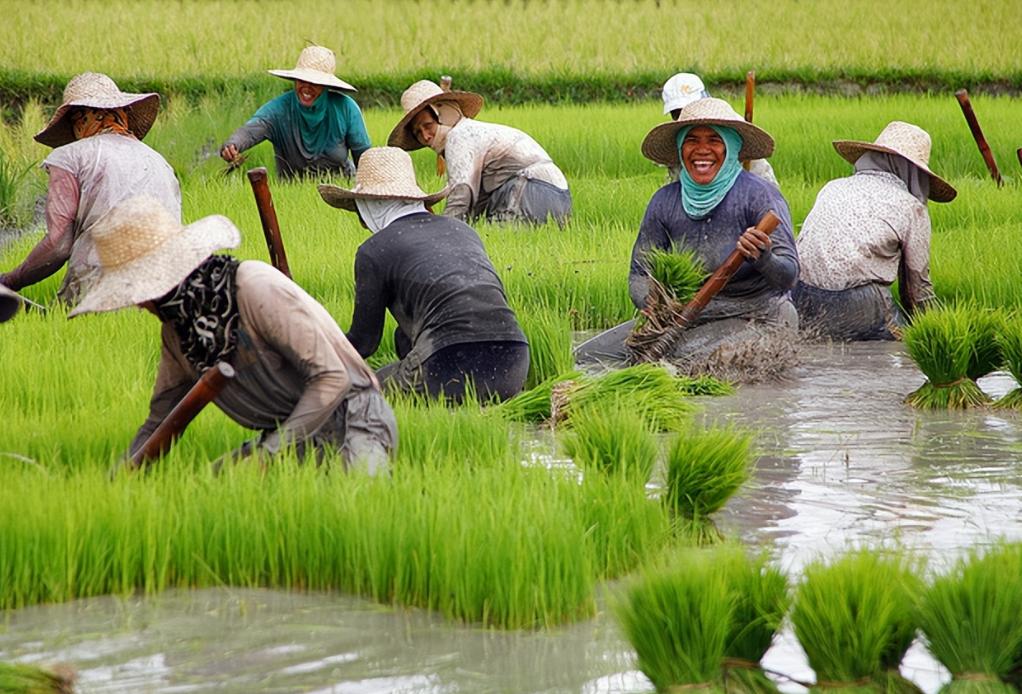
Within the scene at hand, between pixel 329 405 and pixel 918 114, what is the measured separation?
432 inches

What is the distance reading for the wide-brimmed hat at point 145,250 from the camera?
404 centimetres

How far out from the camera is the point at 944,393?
6.17 meters

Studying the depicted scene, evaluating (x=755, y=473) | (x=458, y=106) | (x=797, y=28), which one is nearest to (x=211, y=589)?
(x=755, y=473)

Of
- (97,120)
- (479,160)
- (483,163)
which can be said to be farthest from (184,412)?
(483,163)

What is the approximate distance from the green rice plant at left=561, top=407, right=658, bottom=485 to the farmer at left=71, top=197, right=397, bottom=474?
2.24 feet

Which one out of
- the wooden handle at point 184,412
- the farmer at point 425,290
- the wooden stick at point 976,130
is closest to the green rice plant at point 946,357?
the farmer at point 425,290

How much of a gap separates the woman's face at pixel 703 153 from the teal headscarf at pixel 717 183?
19mm

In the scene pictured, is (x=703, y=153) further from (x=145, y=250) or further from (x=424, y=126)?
(x=145, y=250)

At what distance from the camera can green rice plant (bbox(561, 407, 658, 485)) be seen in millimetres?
4711

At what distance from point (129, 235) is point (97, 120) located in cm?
328

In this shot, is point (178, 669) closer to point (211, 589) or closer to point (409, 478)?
point (211, 589)

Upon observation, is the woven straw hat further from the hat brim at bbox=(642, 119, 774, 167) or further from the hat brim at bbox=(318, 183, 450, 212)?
the hat brim at bbox=(318, 183, 450, 212)

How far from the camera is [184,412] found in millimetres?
4109

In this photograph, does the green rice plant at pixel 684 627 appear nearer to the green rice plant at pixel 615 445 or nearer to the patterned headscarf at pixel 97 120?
the green rice plant at pixel 615 445
